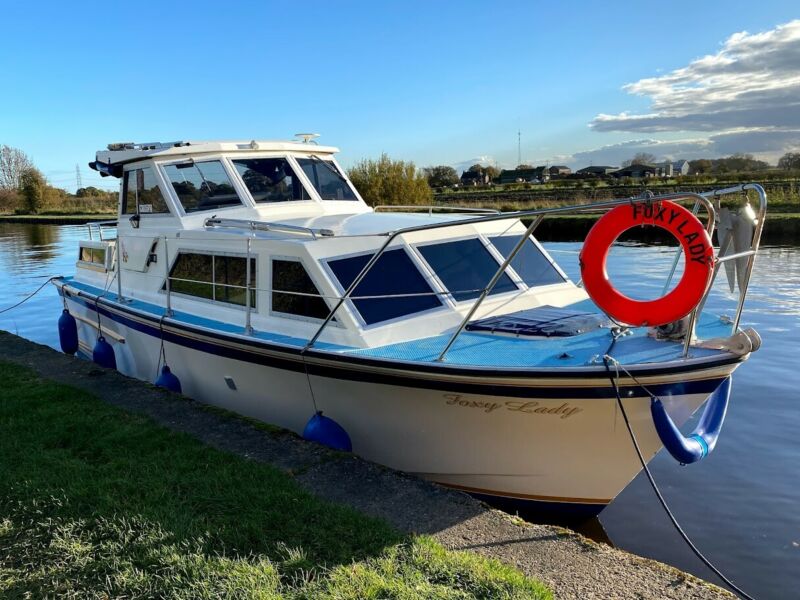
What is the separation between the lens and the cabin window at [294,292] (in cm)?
563

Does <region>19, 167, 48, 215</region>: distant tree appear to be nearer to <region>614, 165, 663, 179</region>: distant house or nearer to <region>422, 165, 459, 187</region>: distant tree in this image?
<region>422, 165, 459, 187</region>: distant tree

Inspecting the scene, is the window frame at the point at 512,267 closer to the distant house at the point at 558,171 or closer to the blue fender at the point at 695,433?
the blue fender at the point at 695,433

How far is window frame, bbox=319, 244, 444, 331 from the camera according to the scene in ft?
17.6

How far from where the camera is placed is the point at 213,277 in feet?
Answer: 22.0

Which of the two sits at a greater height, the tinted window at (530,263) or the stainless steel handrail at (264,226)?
the stainless steel handrail at (264,226)

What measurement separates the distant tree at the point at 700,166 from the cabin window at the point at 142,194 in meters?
64.2

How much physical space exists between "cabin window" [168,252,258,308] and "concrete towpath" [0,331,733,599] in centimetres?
119

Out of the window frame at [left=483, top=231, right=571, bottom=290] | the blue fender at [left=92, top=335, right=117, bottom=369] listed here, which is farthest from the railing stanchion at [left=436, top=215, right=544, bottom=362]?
the blue fender at [left=92, top=335, right=117, bottom=369]

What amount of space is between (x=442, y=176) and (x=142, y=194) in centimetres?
7106

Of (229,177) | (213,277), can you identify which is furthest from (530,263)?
(229,177)

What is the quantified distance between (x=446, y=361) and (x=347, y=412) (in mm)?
1200

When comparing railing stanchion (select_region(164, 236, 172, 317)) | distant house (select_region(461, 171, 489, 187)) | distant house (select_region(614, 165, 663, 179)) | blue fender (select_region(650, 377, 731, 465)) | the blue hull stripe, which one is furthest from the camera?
distant house (select_region(461, 171, 489, 187))

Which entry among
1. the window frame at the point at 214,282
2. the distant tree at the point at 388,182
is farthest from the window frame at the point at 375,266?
the distant tree at the point at 388,182

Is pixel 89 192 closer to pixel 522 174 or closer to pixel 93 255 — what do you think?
pixel 522 174
